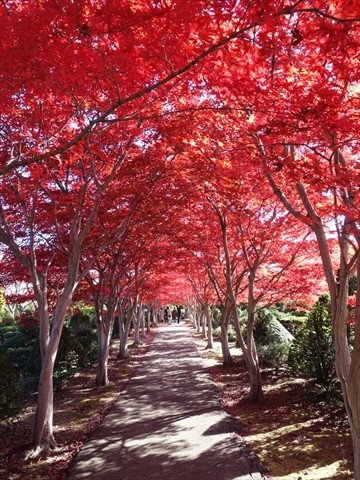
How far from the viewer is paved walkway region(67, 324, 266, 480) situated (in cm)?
584

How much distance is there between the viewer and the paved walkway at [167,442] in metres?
5.84

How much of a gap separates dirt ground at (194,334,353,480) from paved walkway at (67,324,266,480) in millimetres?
352

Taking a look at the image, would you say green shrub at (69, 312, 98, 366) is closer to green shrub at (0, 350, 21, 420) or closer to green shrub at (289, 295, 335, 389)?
green shrub at (0, 350, 21, 420)

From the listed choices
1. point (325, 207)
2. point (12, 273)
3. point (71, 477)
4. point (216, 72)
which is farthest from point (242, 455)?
point (12, 273)

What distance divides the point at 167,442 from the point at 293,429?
2.60 metres

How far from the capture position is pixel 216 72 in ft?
17.3

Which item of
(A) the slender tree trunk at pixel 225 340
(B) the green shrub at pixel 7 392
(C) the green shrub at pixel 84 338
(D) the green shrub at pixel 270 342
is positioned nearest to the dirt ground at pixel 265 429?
(B) the green shrub at pixel 7 392

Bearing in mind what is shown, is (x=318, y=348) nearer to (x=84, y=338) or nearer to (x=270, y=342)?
(x=270, y=342)

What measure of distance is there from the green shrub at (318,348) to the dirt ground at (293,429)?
1.66 ft

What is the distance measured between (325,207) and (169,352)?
16.8m

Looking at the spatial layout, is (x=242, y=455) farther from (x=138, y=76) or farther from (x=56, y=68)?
(x=56, y=68)

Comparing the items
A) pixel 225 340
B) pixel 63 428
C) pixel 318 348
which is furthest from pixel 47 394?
pixel 225 340

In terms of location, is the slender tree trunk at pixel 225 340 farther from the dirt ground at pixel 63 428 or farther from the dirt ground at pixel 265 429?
the dirt ground at pixel 63 428

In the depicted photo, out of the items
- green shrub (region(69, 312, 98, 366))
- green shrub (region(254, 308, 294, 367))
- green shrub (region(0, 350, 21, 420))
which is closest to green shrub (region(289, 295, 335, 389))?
green shrub (region(254, 308, 294, 367))
